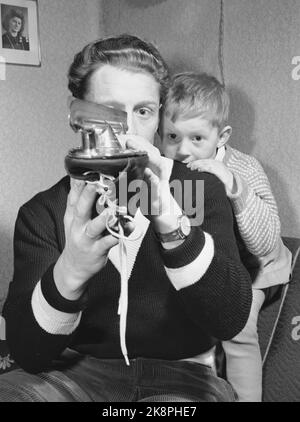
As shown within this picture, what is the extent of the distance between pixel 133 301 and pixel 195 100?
1.93 feet

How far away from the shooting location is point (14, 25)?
1998 mm

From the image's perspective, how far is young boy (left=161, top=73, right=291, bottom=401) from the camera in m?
1.23

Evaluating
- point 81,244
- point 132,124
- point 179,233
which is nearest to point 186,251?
point 179,233

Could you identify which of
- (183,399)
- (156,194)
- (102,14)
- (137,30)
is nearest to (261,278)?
(183,399)

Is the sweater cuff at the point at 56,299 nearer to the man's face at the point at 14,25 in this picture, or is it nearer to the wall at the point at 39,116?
the wall at the point at 39,116

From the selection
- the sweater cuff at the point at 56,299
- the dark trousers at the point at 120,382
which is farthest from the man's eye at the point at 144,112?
the dark trousers at the point at 120,382

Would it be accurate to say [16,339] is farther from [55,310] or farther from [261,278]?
[261,278]

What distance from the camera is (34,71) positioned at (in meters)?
2.08

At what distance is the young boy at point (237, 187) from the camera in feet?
4.02

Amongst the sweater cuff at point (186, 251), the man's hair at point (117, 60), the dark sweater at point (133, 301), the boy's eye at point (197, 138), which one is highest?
the man's hair at point (117, 60)

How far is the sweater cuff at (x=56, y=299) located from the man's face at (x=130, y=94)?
1.07 feet

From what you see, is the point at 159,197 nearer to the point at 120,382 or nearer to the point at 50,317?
the point at 50,317

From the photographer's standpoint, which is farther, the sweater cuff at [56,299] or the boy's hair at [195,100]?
the boy's hair at [195,100]

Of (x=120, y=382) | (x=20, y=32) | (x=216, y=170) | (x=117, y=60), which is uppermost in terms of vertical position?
(x=20, y=32)
